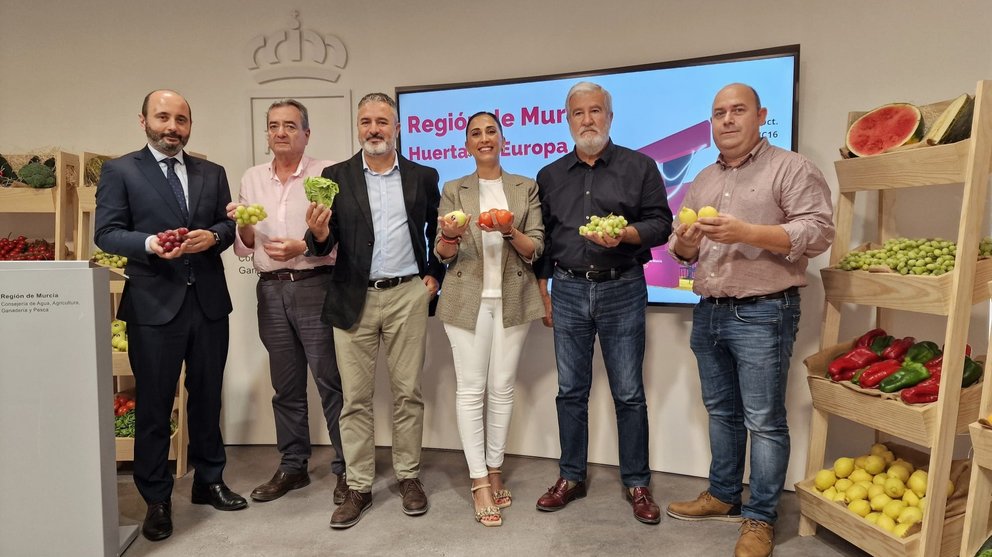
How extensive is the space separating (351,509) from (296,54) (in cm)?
280

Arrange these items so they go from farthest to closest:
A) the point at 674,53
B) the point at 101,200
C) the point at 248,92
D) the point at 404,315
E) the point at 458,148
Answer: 1. the point at 248,92
2. the point at 458,148
3. the point at 674,53
4. the point at 404,315
5. the point at 101,200

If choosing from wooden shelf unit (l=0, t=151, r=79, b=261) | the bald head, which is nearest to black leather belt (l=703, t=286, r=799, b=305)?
the bald head

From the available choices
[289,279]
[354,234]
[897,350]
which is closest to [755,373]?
[897,350]

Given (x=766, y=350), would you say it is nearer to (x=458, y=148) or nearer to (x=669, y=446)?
(x=669, y=446)

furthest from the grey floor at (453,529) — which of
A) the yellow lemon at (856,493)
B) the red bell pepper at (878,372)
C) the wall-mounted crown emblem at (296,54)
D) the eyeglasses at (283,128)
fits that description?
the wall-mounted crown emblem at (296,54)

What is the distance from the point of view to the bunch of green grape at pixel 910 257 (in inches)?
97.5

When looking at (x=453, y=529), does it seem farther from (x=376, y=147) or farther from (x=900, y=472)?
(x=900, y=472)

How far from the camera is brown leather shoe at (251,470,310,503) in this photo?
11.4ft

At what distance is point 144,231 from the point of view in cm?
299

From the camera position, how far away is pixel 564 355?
321 centimetres

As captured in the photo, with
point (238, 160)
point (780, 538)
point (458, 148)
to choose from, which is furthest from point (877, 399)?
point (238, 160)

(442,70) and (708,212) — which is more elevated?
(442,70)

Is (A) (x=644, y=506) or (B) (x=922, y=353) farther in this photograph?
(A) (x=644, y=506)

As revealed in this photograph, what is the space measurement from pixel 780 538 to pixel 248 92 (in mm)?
3929
